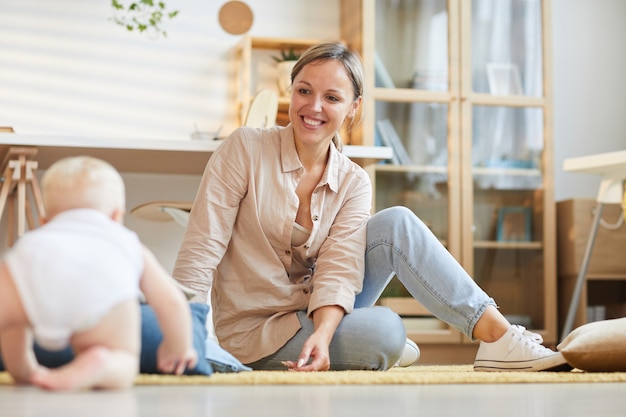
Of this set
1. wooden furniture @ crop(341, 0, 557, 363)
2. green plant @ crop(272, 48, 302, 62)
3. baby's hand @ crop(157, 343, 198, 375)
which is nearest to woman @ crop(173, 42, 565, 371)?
Result: baby's hand @ crop(157, 343, 198, 375)

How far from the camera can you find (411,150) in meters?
4.39

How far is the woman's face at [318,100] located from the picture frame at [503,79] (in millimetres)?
2443

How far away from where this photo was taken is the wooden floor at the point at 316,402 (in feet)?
3.09

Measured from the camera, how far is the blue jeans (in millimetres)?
1954

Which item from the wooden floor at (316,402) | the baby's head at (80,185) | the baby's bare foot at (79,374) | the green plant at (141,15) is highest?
Answer: the green plant at (141,15)

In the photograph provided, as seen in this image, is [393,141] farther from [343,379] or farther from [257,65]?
[343,379]

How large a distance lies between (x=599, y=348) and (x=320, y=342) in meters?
0.52

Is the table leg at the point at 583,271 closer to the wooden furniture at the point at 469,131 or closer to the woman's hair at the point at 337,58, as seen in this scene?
the wooden furniture at the point at 469,131

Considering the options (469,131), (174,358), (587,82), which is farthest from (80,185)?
(587,82)

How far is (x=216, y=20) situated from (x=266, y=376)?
328cm

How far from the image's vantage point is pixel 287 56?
4.48 m

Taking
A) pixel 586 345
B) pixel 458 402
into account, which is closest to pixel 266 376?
pixel 458 402

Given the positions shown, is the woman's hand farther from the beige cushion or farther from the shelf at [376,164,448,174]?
the shelf at [376,164,448,174]

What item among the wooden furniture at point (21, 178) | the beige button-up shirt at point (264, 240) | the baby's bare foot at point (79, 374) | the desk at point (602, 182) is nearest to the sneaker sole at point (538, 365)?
the beige button-up shirt at point (264, 240)
